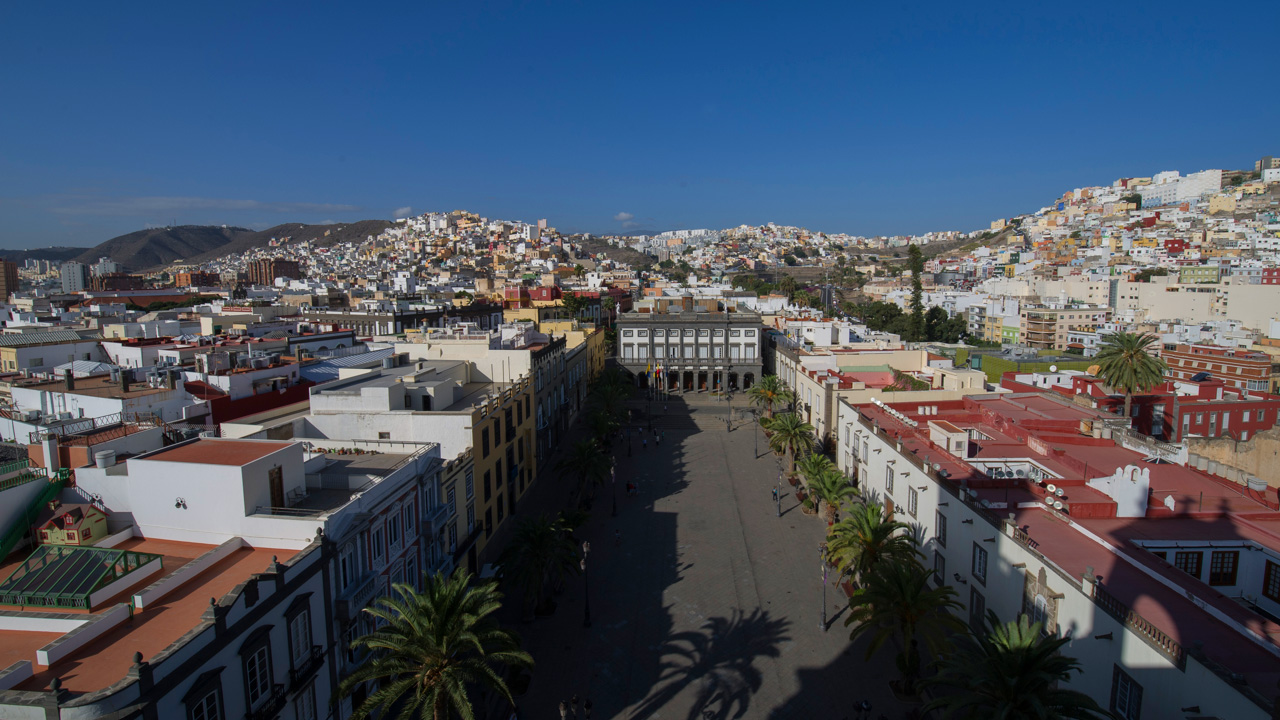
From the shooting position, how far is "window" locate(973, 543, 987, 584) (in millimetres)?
17975

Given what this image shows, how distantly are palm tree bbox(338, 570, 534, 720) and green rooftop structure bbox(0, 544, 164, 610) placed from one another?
4515 mm

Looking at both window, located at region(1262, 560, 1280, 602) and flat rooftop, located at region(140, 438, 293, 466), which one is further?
window, located at region(1262, 560, 1280, 602)

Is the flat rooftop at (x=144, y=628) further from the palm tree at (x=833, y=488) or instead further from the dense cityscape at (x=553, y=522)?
the palm tree at (x=833, y=488)

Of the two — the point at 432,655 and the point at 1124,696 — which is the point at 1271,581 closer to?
the point at 1124,696

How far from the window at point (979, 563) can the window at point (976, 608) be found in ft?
1.37

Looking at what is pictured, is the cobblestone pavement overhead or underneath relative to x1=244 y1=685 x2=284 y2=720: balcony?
underneath

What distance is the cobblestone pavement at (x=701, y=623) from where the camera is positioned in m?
18.2

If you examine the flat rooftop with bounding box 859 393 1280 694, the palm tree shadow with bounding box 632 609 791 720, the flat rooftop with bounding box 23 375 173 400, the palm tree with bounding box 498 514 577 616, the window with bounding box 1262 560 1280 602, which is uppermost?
the flat rooftop with bounding box 23 375 173 400

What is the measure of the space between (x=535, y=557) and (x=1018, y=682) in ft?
47.3

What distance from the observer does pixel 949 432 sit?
24.1 m

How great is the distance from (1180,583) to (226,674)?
1891 cm

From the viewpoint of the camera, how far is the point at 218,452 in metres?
15.5

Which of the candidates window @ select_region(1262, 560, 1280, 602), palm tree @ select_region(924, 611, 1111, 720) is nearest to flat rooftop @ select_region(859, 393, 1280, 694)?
window @ select_region(1262, 560, 1280, 602)

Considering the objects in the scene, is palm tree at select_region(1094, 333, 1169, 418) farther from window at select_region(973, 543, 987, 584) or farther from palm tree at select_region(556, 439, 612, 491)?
palm tree at select_region(556, 439, 612, 491)
